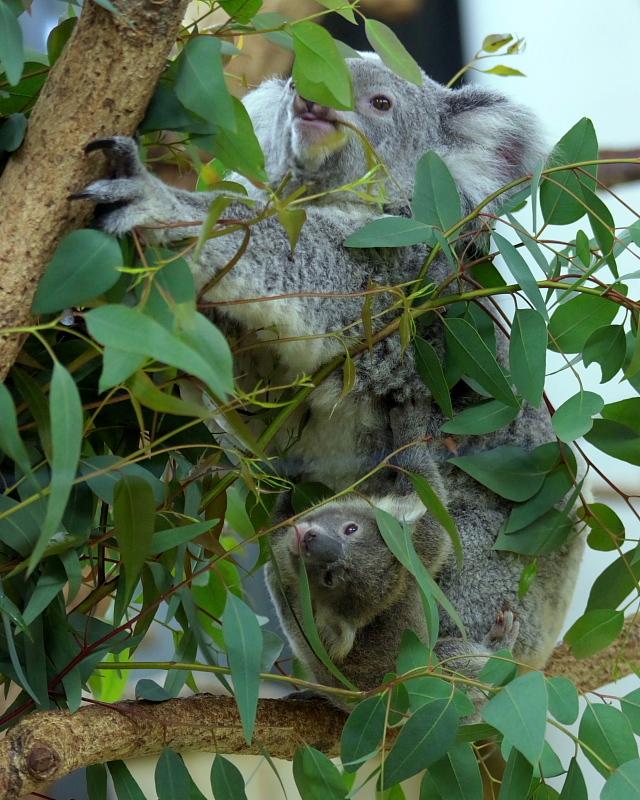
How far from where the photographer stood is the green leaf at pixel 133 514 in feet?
Result: 3.14

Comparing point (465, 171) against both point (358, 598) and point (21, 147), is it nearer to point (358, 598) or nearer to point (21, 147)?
point (358, 598)

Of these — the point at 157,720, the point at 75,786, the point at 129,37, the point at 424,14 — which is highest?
the point at 129,37

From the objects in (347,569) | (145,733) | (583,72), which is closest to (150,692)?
(145,733)

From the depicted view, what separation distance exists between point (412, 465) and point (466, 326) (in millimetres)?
433

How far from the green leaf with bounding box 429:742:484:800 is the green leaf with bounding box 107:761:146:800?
1.47 ft

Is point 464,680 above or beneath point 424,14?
beneath

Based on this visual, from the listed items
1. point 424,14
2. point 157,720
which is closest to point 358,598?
point 157,720

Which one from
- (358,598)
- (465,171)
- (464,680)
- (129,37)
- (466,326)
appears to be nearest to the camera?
(129,37)

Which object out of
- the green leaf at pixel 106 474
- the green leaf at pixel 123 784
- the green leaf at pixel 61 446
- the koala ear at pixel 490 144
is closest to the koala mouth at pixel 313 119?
the koala ear at pixel 490 144

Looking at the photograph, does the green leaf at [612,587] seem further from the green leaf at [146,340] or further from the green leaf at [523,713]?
the green leaf at [146,340]

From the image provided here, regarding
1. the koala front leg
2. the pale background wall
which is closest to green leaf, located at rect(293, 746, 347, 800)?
the koala front leg

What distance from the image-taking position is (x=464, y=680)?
1.00 meters

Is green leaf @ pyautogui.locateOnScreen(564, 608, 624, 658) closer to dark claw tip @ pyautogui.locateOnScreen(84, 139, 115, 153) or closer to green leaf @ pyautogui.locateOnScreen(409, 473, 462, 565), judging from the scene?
green leaf @ pyautogui.locateOnScreen(409, 473, 462, 565)

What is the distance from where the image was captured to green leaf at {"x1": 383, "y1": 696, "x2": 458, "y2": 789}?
98 centimetres
